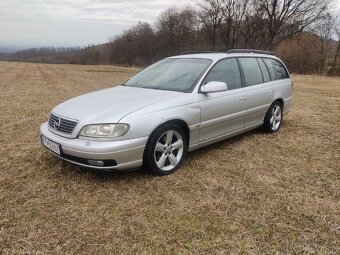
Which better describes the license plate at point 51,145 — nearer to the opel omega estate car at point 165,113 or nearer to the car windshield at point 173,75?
the opel omega estate car at point 165,113

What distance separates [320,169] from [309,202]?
1152 mm

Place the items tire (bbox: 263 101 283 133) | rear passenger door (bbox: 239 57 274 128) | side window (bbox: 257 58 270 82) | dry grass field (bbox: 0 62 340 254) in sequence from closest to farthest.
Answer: dry grass field (bbox: 0 62 340 254) < rear passenger door (bbox: 239 57 274 128) < side window (bbox: 257 58 270 82) < tire (bbox: 263 101 283 133)

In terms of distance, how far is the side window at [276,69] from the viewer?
20.2 feet

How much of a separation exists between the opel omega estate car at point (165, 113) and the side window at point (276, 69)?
0.17 meters

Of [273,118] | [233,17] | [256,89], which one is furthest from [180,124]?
[233,17]

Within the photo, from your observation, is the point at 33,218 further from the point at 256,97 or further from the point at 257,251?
the point at 256,97

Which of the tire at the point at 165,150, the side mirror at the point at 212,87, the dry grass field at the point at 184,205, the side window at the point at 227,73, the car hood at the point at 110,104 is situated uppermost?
the side window at the point at 227,73

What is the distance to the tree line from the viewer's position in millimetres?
33338

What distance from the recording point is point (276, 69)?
20.9 ft

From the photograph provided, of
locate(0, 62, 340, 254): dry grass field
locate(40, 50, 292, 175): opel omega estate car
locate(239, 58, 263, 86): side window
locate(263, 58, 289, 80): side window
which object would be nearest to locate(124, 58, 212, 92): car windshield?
locate(40, 50, 292, 175): opel omega estate car

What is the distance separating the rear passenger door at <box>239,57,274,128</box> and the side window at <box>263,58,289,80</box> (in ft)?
0.63

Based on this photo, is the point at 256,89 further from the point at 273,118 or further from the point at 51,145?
the point at 51,145

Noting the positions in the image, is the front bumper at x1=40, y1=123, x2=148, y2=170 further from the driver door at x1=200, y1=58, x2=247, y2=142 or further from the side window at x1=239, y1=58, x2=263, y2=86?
the side window at x1=239, y1=58, x2=263, y2=86

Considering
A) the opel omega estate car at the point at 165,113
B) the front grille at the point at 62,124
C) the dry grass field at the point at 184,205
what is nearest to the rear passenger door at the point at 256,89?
the opel omega estate car at the point at 165,113
